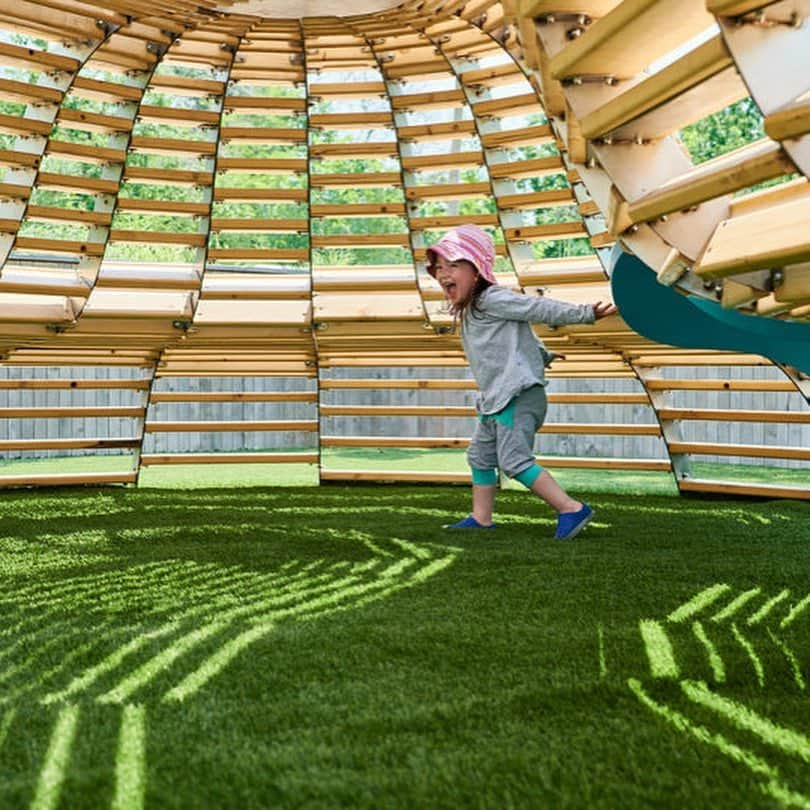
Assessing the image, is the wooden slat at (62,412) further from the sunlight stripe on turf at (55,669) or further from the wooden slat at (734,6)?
the wooden slat at (734,6)

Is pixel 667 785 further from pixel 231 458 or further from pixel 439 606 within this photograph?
pixel 231 458

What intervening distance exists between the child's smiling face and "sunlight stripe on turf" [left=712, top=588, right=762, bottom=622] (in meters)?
2.38

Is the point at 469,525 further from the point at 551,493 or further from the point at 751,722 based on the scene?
the point at 751,722

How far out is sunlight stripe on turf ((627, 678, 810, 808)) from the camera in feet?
6.83

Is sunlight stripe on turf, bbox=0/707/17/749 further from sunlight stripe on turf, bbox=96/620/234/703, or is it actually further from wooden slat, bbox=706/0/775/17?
wooden slat, bbox=706/0/775/17

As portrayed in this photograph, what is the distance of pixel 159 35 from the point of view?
8.07 metres

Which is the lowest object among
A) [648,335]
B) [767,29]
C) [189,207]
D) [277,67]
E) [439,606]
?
[439,606]

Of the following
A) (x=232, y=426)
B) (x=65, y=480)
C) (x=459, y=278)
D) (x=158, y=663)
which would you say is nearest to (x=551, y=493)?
(x=459, y=278)

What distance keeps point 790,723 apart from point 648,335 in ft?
8.89

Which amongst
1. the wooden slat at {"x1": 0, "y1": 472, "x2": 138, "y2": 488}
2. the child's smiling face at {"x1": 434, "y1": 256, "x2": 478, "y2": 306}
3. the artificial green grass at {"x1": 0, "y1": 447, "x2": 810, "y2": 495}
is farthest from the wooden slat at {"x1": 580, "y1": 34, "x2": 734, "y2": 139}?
the artificial green grass at {"x1": 0, "y1": 447, "x2": 810, "y2": 495}

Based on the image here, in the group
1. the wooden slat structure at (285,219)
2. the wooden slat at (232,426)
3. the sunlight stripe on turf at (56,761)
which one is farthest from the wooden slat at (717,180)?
the wooden slat at (232,426)

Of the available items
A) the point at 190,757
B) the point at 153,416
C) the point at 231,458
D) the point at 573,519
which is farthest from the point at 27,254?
the point at 190,757

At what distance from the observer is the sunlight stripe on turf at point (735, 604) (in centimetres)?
378

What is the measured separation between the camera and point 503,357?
6094 millimetres
